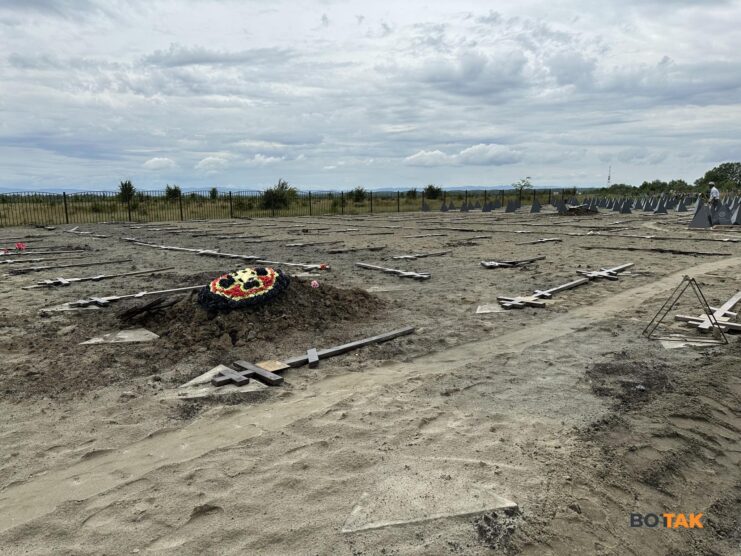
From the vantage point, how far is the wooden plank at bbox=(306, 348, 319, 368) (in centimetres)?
478

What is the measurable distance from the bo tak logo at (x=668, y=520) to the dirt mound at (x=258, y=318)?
3.86 meters

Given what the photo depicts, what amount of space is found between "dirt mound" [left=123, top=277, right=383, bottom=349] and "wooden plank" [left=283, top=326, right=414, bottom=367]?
0.75 m

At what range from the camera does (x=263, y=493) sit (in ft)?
9.10

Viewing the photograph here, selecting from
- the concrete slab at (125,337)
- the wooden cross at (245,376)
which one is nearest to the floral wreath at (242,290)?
the concrete slab at (125,337)

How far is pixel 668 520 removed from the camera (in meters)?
2.58

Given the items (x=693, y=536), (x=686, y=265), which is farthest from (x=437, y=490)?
(x=686, y=265)

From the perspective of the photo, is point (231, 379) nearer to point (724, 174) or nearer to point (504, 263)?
point (504, 263)

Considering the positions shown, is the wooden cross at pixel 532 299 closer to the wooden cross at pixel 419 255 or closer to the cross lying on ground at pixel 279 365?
the cross lying on ground at pixel 279 365

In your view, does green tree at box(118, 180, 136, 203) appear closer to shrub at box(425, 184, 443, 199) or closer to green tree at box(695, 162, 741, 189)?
shrub at box(425, 184, 443, 199)

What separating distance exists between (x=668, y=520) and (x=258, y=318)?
4.40 m

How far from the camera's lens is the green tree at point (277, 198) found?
38.2 m

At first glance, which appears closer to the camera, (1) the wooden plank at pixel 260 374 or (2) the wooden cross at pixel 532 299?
(1) the wooden plank at pixel 260 374

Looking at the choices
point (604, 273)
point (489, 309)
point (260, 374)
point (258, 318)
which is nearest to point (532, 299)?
point (489, 309)

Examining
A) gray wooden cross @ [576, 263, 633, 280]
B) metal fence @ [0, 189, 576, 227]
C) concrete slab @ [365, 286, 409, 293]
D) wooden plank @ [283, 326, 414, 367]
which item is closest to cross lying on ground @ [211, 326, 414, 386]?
wooden plank @ [283, 326, 414, 367]
